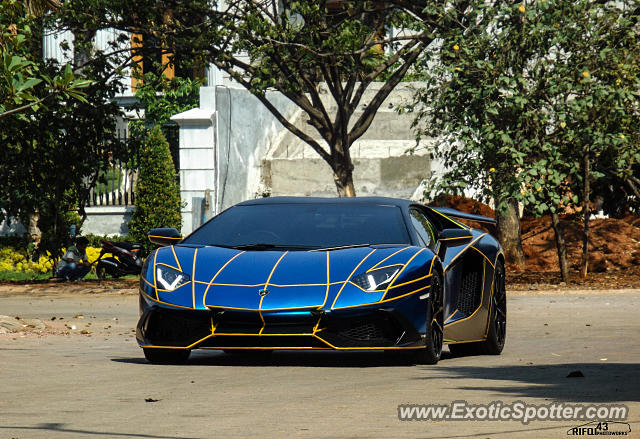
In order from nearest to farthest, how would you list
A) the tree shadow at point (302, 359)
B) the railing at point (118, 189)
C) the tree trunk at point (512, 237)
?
the tree shadow at point (302, 359) → the tree trunk at point (512, 237) → the railing at point (118, 189)

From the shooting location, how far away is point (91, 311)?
55.3 ft

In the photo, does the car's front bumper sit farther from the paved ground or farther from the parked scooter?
the parked scooter

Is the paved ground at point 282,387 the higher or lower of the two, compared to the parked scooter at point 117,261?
higher

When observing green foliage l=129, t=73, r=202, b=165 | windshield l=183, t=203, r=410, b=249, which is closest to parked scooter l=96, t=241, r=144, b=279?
green foliage l=129, t=73, r=202, b=165

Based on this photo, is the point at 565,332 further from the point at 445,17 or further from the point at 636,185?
the point at 636,185

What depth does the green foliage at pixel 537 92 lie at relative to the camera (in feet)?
63.4

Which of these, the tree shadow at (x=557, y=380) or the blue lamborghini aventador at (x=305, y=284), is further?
the blue lamborghini aventador at (x=305, y=284)

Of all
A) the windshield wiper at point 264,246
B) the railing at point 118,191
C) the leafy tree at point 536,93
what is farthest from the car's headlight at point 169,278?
the railing at point 118,191

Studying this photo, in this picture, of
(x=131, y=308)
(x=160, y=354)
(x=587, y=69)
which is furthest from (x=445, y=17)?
(x=160, y=354)

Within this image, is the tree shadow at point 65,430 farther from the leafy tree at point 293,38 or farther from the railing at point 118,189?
the railing at point 118,189

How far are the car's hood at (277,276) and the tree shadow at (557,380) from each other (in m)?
0.91

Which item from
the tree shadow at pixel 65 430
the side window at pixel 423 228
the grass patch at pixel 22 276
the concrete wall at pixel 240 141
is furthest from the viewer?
the concrete wall at pixel 240 141

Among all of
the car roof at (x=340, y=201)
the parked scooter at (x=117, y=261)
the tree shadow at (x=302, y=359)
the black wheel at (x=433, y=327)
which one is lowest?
the parked scooter at (x=117, y=261)

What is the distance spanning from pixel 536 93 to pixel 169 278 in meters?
11.8
